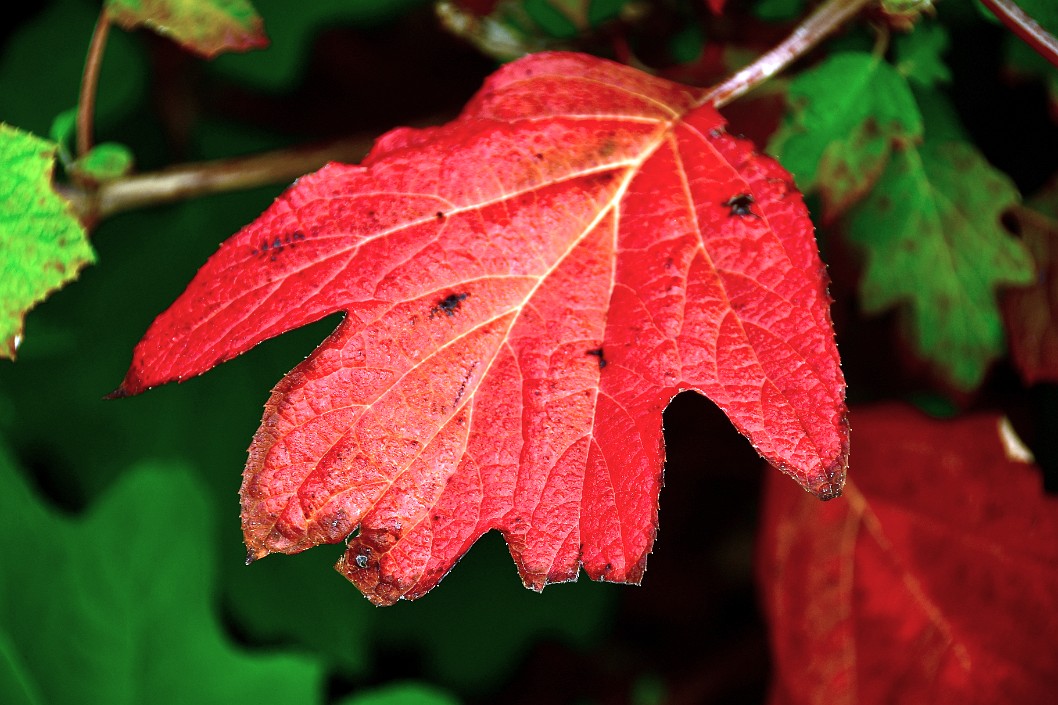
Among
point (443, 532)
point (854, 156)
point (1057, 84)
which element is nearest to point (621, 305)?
point (443, 532)

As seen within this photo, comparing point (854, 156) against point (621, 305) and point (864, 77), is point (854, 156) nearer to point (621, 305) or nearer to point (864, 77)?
point (864, 77)

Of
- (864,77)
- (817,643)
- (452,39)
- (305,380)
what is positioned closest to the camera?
(305,380)

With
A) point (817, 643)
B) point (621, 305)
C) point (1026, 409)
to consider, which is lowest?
point (817, 643)

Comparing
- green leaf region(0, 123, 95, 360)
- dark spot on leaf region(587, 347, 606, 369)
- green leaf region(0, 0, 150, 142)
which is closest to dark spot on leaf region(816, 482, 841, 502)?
dark spot on leaf region(587, 347, 606, 369)

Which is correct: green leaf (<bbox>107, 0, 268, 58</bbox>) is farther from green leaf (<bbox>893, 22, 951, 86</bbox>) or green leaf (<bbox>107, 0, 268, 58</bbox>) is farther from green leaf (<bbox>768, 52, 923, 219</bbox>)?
green leaf (<bbox>893, 22, 951, 86</bbox>)

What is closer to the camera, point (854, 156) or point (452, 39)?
point (854, 156)

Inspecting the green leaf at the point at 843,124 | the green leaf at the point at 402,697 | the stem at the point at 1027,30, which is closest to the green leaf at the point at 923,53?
the green leaf at the point at 843,124

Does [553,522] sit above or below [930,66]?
below

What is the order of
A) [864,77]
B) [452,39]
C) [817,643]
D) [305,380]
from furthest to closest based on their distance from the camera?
1. [452,39]
2. [817,643]
3. [864,77]
4. [305,380]
